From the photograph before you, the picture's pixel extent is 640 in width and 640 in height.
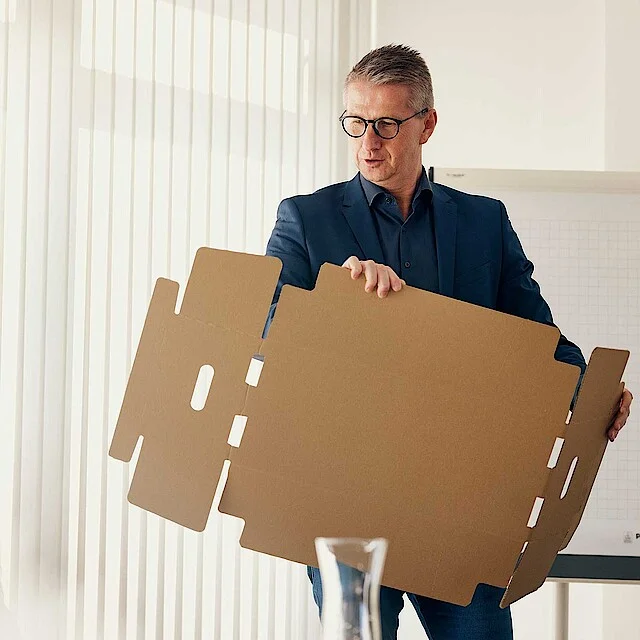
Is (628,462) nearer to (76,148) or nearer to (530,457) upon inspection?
(530,457)

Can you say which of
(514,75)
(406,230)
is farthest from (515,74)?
(406,230)

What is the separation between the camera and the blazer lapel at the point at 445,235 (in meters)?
1.42

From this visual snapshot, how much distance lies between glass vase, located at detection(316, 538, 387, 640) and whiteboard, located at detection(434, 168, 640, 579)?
1669 millimetres

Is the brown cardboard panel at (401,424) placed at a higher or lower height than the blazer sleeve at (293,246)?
lower

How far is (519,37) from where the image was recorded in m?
2.54

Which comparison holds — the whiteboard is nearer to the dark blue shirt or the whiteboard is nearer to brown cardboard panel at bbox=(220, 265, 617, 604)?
the dark blue shirt

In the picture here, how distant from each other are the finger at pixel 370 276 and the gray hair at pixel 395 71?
406mm

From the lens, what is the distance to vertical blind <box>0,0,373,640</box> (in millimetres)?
2164

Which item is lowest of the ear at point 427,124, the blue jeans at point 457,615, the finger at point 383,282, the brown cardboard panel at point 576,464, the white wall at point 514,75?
the blue jeans at point 457,615

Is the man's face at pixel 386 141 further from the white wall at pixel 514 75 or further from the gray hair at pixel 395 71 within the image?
the white wall at pixel 514 75

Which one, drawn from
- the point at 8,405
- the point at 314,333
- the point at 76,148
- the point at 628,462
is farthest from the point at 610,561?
the point at 76,148

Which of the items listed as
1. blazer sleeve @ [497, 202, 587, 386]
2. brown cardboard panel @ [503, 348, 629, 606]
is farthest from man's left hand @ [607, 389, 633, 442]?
blazer sleeve @ [497, 202, 587, 386]

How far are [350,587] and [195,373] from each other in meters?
0.54

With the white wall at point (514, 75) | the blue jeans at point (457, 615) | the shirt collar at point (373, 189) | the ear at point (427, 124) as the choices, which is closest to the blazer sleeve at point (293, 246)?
the shirt collar at point (373, 189)
